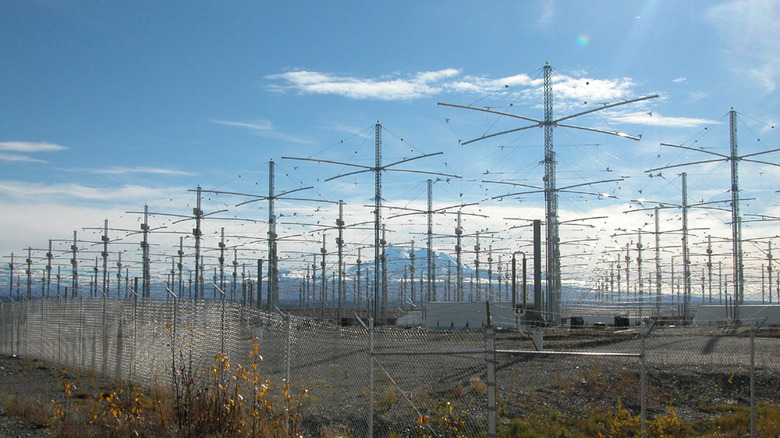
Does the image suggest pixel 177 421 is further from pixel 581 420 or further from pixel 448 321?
pixel 448 321

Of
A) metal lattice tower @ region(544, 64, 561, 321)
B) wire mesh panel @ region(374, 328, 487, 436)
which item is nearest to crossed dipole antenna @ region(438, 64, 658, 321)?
metal lattice tower @ region(544, 64, 561, 321)

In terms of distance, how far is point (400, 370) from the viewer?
17.2 metres

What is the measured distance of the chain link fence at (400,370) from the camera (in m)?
10.5

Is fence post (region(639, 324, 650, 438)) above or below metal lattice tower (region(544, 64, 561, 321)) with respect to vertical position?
below

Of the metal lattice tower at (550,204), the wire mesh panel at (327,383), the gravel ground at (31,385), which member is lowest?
the gravel ground at (31,385)

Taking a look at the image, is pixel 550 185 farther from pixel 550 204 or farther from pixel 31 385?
pixel 31 385

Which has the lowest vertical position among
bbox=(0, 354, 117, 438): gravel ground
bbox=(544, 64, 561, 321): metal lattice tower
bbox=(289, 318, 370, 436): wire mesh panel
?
bbox=(0, 354, 117, 438): gravel ground

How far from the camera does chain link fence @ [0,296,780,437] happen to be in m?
10.5

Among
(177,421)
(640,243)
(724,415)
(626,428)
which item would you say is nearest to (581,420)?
(626,428)

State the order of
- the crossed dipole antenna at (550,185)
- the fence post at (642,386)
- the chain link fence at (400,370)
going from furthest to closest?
1. the crossed dipole antenna at (550,185)
2. the chain link fence at (400,370)
3. the fence post at (642,386)

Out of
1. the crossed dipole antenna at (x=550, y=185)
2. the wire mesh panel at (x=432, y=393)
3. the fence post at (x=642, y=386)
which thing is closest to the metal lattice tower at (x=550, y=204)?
the crossed dipole antenna at (x=550, y=185)

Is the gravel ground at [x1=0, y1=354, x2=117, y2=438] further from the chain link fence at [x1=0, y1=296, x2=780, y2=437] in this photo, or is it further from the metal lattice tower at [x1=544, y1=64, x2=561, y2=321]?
the metal lattice tower at [x1=544, y1=64, x2=561, y2=321]

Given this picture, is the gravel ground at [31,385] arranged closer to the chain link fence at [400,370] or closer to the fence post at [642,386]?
the chain link fence at [400,370]

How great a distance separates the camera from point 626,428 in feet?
33.8
